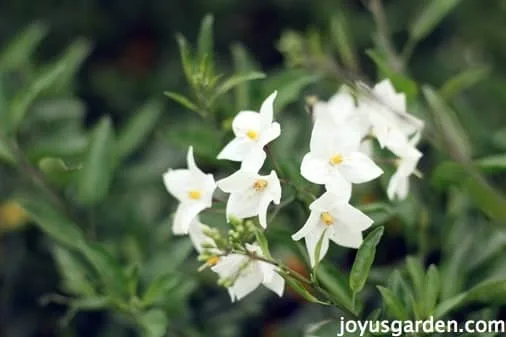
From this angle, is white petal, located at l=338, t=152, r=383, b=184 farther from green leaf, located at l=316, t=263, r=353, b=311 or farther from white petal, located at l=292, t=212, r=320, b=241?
green leaf, located at l=316, t=263, r=353, b=311

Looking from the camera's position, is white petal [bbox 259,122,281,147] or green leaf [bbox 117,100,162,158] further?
green leaf [bbox 117,100,162,158]

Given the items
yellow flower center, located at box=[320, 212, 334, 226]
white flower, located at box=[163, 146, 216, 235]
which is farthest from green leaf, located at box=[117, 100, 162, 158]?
yellow flower center, located at box=[320, 212, 334, 226]

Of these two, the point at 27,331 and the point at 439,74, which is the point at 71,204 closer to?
the point at 27,331

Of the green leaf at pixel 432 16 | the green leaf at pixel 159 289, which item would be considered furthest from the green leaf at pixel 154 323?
the green leaf at pixel 432 16

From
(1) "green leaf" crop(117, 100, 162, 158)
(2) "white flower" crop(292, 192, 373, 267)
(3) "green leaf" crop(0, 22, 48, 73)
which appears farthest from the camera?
(3) "green leaf" crop(0, 22, 48, 73)

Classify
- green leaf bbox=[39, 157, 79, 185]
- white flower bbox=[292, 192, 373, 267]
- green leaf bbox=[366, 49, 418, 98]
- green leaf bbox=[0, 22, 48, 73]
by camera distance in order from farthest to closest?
green leaf bbox=[0, 22, 48, 73] < green leaf bbox=[39, 157, 79, 185] < green leaf bbox=[366, 49, 418, 98] < white flower bbox=[292, 192, 373, 267]

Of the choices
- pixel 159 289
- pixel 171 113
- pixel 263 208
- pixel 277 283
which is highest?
pixel 263 208

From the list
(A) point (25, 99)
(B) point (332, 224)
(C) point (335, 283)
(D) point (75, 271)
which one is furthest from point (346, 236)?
(A) point (25, 99)

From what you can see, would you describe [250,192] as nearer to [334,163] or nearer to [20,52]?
[334,163]
